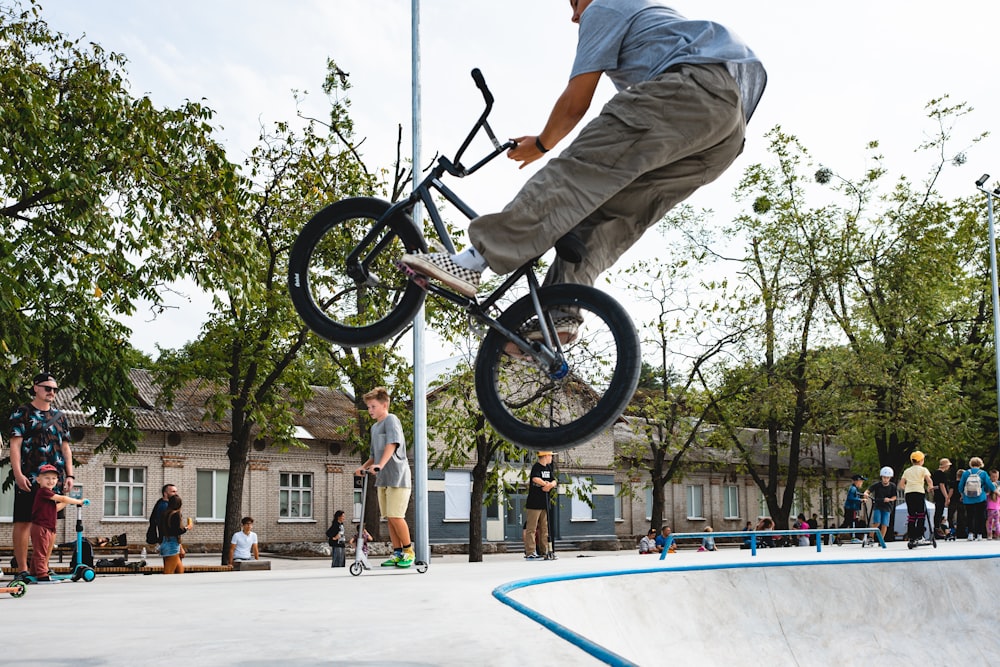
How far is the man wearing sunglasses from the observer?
9.41m

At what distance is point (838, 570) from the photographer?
36.8 feet

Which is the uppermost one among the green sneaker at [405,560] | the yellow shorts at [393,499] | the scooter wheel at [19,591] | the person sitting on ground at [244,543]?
the yellow shorts at [393,499]

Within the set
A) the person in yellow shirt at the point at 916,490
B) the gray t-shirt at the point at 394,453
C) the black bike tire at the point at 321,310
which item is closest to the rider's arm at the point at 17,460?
the gray t-shirt at the point at 394,453

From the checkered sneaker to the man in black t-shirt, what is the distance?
10.9m

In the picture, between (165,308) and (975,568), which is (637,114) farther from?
(165,308)

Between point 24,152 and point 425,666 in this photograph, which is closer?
point 425,666

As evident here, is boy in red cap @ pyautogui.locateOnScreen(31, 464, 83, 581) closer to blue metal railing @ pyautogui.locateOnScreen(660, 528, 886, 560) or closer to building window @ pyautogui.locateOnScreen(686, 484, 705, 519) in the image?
blue metal railing @ pyautogui.locateOnScreen(660, 528, 886, 560)

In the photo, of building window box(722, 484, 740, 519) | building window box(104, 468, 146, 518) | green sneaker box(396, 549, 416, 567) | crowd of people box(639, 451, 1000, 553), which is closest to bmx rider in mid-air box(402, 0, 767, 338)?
green sneaker box(396, 549, 416, 567)

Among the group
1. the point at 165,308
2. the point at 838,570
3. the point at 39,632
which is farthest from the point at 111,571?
the point at 39,632

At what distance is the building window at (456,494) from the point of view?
1646 inches

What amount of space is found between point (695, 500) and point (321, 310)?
157ft

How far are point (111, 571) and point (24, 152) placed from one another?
26.6 ft

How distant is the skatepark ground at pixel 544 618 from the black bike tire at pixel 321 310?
1406mm

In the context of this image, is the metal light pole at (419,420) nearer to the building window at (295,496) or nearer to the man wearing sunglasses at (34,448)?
the man wearing sunglasses at (34,448)
